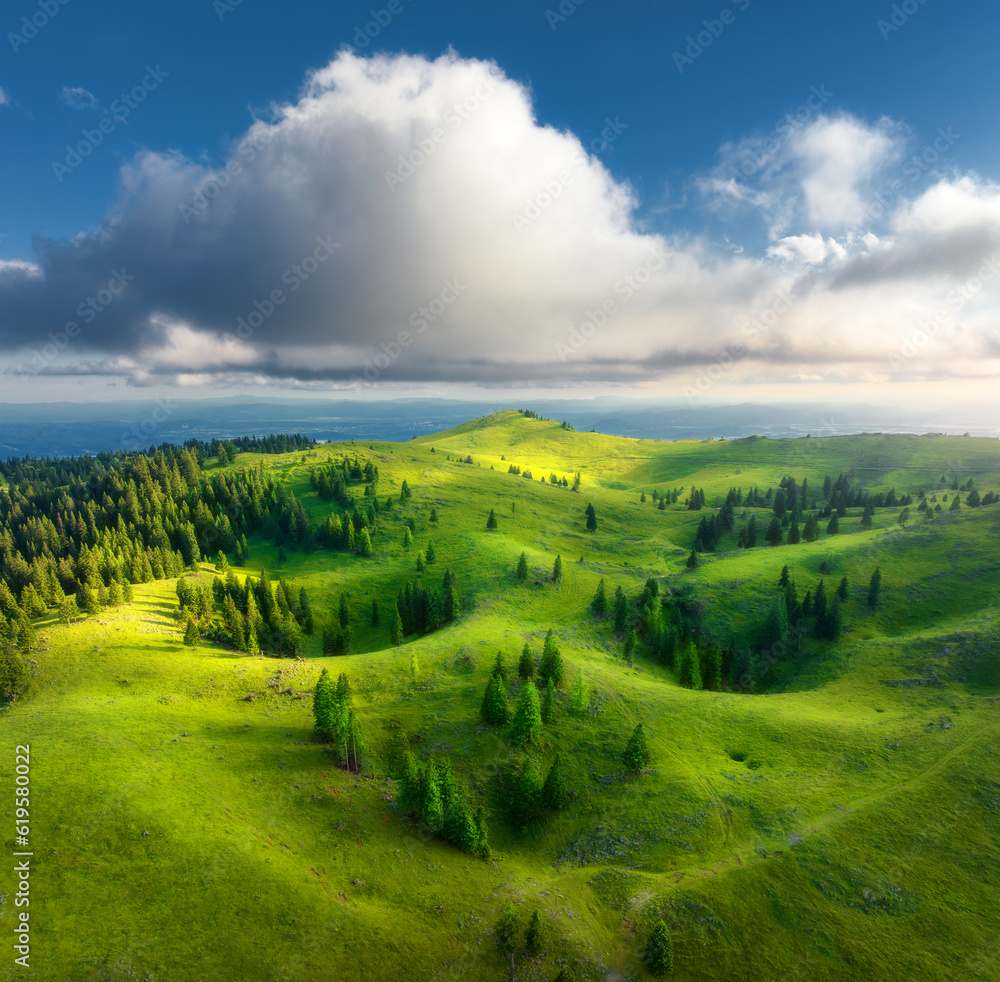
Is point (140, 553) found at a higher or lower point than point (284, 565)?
higher

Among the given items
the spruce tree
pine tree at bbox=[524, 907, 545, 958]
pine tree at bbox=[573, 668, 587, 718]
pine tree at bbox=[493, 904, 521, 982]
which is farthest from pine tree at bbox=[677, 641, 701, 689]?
pine tree at bbox=[493, 904, 521, 982]

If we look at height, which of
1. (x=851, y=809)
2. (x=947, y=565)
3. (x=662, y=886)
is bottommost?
(x=662, y=886)

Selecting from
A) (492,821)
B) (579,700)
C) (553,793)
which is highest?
(579,700)

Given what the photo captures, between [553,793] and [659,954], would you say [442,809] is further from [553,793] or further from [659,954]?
[659,954]

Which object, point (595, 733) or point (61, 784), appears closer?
point (61, 784)

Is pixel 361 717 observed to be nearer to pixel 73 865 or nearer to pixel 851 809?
pixel 73 865

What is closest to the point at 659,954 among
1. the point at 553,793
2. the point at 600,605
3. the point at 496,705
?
the point at 553,793

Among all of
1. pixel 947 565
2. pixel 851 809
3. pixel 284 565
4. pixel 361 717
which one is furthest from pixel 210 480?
pixel 947 565
